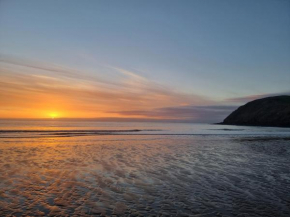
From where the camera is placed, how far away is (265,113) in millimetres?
144125

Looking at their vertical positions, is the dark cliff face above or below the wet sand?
above

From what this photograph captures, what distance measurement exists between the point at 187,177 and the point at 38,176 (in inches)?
303

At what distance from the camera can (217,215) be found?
6922mm

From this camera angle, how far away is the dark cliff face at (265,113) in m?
126

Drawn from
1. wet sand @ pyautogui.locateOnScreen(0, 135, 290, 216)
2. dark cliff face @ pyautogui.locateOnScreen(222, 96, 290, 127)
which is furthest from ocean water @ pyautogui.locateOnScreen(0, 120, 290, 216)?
dark cliff face @ pyautogui.locateOnScreen(222, 96, 290, 127)

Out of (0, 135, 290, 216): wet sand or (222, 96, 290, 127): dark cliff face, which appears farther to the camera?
(222, 96, 290, 127): dark cliff face

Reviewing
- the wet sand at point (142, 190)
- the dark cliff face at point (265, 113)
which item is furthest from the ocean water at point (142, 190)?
the dark cliff face at point (265, 113)

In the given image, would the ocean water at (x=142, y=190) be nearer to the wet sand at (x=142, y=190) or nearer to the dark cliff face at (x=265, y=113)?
the wet sand at (x=142, y=190)

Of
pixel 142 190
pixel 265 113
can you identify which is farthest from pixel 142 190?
pixel 265 113

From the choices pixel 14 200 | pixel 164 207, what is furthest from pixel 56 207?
pixel 164 207

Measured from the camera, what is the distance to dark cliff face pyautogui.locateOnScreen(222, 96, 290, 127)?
125812mm

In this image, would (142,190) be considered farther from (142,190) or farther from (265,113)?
(265,113)

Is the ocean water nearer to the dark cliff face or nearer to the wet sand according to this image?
the wet sand

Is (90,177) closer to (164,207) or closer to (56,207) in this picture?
(56,207)
